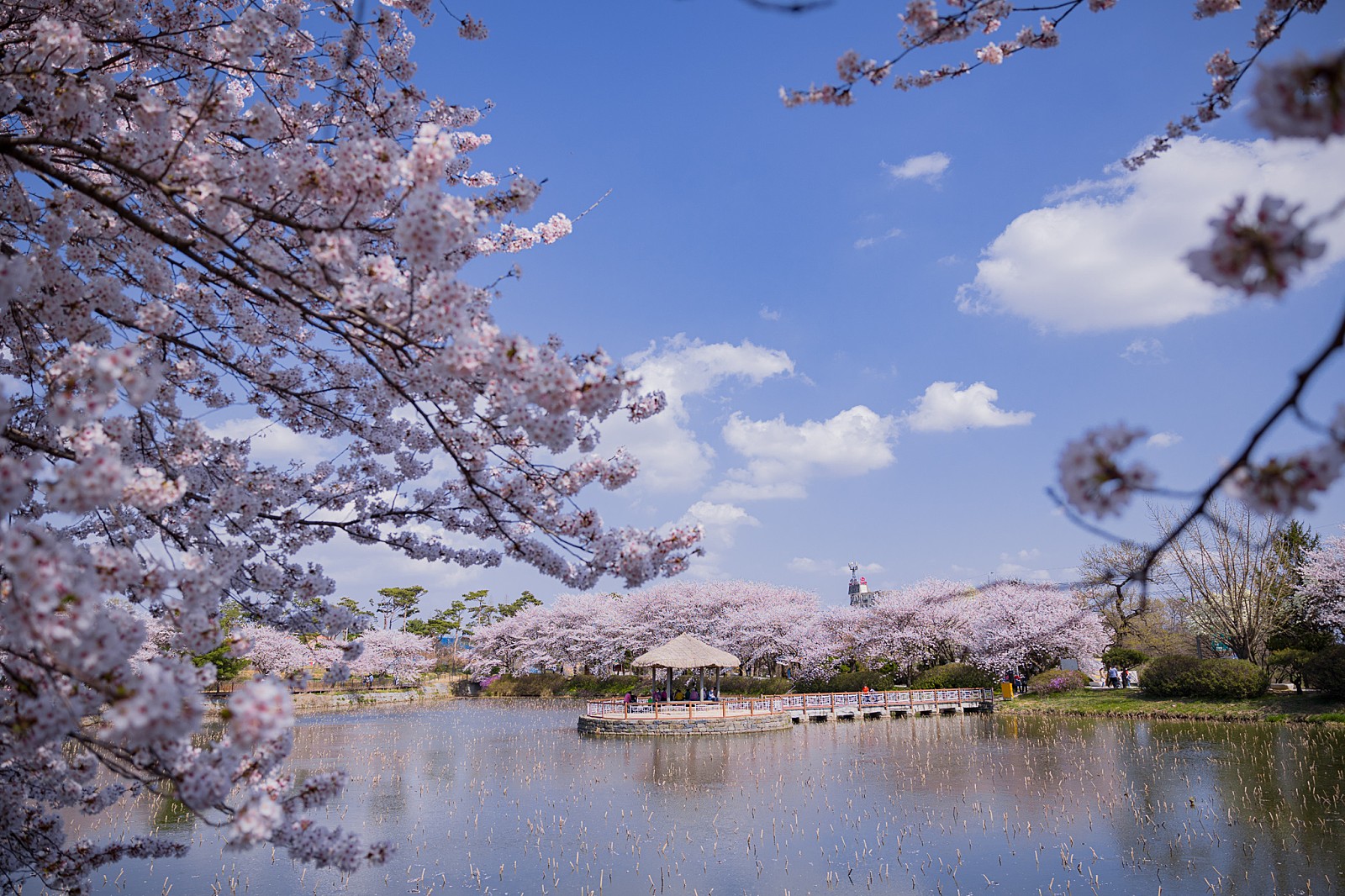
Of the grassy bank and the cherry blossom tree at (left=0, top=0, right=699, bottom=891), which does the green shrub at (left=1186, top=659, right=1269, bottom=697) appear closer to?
the grassy bank

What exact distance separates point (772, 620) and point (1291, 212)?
36.3 metres

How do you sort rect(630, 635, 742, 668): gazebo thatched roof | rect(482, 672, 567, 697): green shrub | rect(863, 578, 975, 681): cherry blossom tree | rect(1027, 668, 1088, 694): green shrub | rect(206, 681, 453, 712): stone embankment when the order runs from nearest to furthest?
rect(630, 635, 742, 668): gazebo thatched roof
rect(1027, 668, 1088, 694): green shrub
rect(863, 578, 975, 681): cherry blossom tree
rect(206, 681, 453, 712): stone embankment
rect(482, 672, 567, 697): green shrub

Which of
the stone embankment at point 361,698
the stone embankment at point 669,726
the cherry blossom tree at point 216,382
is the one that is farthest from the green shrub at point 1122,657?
the cherry blossom tree at point 216,382

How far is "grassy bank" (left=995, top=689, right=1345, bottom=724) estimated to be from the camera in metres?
19.4

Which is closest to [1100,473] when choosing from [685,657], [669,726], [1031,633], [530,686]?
[669,726]

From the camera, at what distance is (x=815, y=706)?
26000 millimetres

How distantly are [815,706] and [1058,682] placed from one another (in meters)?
9.64

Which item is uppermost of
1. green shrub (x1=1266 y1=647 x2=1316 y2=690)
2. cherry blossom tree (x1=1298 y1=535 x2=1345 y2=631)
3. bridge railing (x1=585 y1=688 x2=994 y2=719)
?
cherry blossom tree (x1=1298 y1=535 x2=1345 y2=631)

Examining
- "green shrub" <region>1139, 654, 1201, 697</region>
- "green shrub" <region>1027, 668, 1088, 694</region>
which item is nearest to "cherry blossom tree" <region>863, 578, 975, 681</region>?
"green shrub" <region>1027, 668, 1088, 694</region>

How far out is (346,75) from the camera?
471cm

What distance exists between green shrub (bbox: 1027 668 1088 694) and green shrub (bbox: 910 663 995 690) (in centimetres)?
174

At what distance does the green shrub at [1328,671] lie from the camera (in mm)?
19203

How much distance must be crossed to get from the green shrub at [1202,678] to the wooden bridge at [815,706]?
17.1ft

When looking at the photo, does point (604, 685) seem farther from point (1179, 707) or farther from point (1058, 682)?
point (1179, 707)
